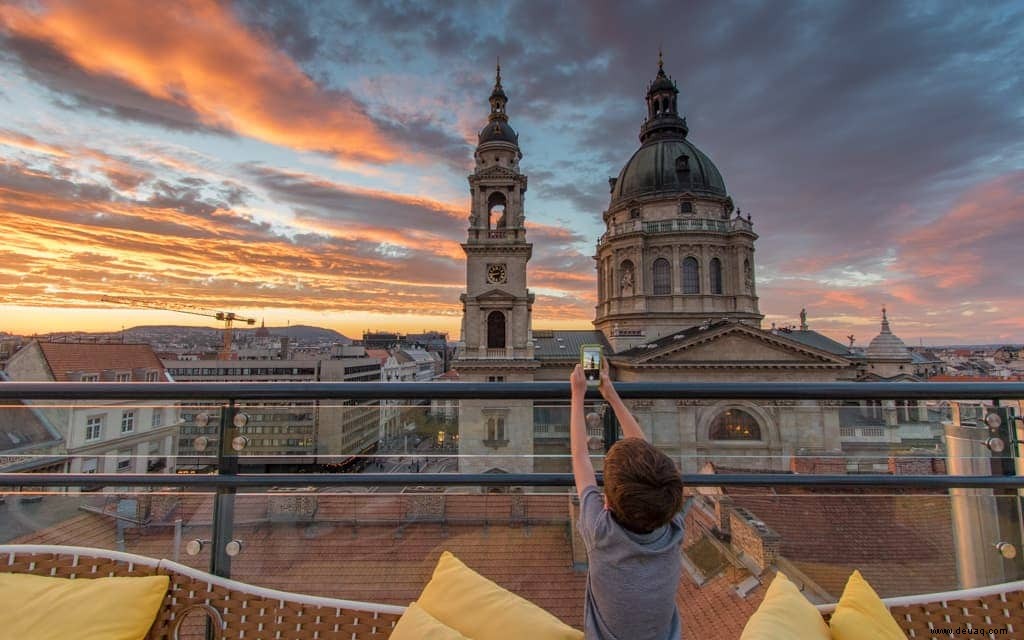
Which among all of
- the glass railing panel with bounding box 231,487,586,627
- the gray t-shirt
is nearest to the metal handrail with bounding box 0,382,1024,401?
the glass railing panel with bounding box 231,487,586,627

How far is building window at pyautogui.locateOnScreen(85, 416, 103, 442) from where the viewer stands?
7.87ft

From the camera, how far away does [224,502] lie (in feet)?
7.57

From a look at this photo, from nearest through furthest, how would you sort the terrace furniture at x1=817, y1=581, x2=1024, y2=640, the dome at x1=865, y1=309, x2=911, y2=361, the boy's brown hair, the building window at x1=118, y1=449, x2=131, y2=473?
the boy's brown hair → the terrace furniture at x1=817, y1=581, x2=1024, y2=640 → the building window at x1=118, y1=449, x2=131, y2=473 → the dome at x1=865, y1=309, x2=911, y2=361

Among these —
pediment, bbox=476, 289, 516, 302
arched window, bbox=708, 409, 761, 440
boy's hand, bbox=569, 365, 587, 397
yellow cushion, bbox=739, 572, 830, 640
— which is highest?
pediment, bbox=476, 289, 516, 302

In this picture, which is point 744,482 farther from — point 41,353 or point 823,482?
point 41,353

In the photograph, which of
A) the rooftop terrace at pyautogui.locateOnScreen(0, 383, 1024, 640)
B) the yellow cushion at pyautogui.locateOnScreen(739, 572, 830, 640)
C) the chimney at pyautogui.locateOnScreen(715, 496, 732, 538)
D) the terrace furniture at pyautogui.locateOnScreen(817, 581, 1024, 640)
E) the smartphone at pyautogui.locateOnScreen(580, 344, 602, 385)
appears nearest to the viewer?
the yellow cushion at pyautogui.locateOnScreen(739, 572, 830, 640)

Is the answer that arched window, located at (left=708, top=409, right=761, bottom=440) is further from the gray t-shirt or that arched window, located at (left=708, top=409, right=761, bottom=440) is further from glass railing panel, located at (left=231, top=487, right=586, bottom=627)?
the gray t-shirt

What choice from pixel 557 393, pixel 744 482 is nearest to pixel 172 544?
pixel 557 393

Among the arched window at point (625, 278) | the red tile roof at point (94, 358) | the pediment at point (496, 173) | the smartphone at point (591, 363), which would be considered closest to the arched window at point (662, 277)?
the arched window at point (625, 278)

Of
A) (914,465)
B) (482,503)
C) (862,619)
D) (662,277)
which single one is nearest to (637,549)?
(862,619)

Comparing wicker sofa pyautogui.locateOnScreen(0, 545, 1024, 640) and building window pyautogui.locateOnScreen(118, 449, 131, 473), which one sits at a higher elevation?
building window pyautogui.locateOnScreen(118, 449, 131, 473)

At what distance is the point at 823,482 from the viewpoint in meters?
2.36

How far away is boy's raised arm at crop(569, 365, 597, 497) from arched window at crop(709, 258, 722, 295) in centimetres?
3937

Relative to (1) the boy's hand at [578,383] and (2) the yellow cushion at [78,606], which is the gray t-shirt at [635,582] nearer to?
(1) the boy's hand at [578,383]
